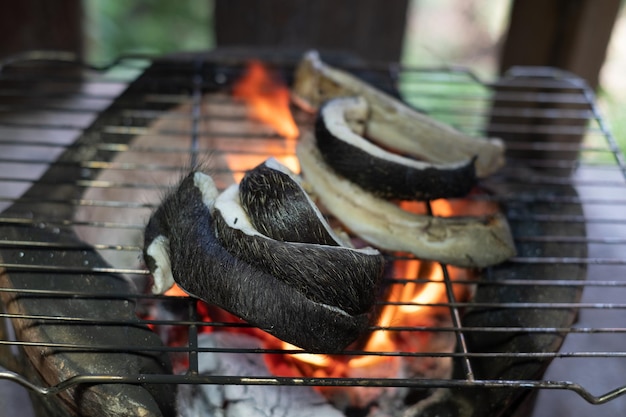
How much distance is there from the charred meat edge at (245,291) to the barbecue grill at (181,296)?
2.0 inches

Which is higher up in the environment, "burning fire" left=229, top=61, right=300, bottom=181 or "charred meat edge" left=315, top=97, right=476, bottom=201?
"charred meat edge" left=315, top=97, right=476, bottom=201

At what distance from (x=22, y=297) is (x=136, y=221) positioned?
1.50 ft

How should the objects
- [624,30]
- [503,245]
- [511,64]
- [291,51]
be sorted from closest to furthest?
[503,245], [291,51], [511,64], [624,30]

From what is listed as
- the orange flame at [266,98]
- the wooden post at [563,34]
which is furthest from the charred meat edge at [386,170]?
the wooden post at [563,34]

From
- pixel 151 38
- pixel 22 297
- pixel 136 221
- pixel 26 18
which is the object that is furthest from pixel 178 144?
pixel 151 38

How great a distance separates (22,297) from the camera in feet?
4.87

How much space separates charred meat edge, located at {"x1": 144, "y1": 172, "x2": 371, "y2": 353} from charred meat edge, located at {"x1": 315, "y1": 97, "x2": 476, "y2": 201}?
411mm

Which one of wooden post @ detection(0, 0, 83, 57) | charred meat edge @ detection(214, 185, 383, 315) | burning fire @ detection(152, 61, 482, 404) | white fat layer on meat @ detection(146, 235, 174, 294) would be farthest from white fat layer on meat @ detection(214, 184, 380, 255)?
wooden post @ detection(0, 0, 83, 57)

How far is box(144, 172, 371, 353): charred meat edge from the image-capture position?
131 centimetres

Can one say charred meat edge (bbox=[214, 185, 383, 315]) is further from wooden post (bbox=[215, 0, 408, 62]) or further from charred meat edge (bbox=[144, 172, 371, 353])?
wooden post (bbox=[215, 0, 408, 62])

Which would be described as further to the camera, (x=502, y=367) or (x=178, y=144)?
(x=178, y=144)

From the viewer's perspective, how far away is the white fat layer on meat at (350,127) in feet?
5.56

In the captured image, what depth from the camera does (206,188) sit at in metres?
1.50

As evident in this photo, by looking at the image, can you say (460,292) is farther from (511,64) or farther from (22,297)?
(511,64)
